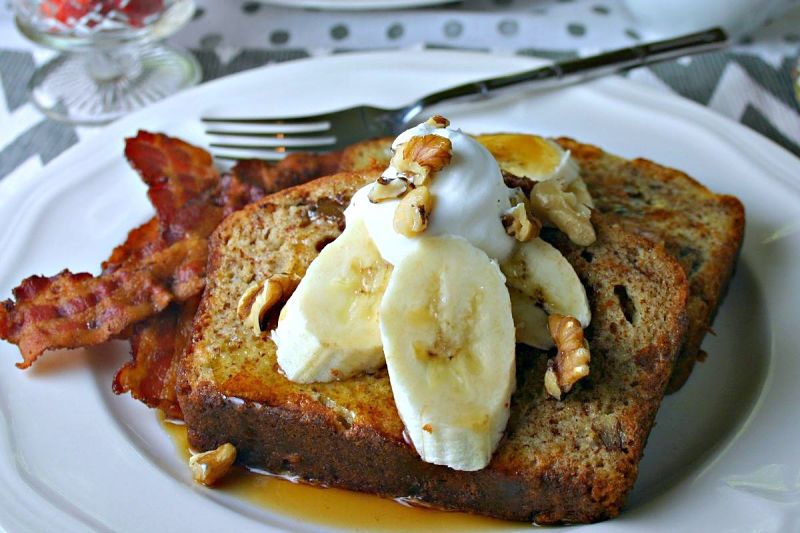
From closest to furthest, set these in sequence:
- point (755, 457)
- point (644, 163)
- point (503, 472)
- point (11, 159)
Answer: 1. point (503, 472)
2. point (755, 457)
3. point (644, 163)
4. point (11, 159)

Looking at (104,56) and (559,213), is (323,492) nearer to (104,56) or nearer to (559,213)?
(559,213)

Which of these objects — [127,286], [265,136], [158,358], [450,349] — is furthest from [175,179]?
[450,349]

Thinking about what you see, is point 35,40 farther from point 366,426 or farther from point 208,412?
point 366,426

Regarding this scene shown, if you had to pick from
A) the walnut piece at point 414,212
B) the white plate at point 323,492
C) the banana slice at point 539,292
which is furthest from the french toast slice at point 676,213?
the walnut piece at point 414,212

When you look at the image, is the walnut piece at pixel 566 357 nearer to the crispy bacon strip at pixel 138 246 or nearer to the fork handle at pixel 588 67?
the crispy bacon strip at pixel 138 246

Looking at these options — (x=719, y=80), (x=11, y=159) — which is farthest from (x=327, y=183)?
(x=719, y=80)
